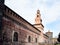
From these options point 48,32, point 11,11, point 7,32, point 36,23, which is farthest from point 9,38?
point 48,32

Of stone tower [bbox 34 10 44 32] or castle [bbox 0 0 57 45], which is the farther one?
stone tower [bbox 34 10 44 32]

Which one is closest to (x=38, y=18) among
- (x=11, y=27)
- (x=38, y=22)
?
(x=38, y=22)

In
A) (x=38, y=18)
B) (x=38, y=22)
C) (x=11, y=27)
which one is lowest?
(x=11, y=27)

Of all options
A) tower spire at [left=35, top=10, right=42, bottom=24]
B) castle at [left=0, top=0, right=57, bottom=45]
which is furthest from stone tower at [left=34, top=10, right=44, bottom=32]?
castle at [left=0, top=0, right=57, bottom=45]

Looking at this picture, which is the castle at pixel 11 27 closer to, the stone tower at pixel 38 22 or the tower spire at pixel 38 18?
the stone tower at pixel 38 22

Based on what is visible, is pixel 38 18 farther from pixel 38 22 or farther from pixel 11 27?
pixel 11 27

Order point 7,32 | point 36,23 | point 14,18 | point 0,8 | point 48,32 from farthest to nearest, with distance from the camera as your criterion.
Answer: point 48,32 < point 36,23 < point 14,18 < point 7,32 < point 0,8

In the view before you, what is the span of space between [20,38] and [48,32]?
3265 centimetres

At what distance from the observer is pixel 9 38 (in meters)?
13.4

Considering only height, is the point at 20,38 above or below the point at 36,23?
below

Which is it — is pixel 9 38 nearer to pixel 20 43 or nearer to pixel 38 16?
pixel 20 43

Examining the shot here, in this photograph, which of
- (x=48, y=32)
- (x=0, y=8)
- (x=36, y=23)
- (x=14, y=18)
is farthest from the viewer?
(x=48, y=32)

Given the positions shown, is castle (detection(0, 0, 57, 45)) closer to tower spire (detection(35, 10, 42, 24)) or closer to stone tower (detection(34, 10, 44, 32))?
stone tower (detection(34, 10, 44, 32))

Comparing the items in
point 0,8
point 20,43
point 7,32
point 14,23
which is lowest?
point 20,43
